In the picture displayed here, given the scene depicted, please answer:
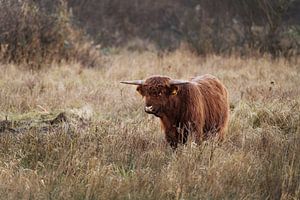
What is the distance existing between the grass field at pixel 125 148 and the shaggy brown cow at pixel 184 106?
0.23 meters

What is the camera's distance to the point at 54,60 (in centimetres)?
1230

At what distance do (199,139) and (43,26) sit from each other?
733cm

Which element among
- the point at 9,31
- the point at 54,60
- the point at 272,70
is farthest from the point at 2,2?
the point at 272,70

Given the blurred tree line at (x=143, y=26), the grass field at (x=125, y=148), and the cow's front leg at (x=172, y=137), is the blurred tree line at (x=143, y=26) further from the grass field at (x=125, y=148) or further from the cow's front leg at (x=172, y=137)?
the cow's front leg at (x=172, y=137)

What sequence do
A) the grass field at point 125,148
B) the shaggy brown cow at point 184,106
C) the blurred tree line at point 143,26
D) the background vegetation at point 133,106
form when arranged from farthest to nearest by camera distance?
the blurred tree line at point 143,26, the shaggy brown cow at point 184,106, the background vegetation at point 133,106, the grass field at point 125,148

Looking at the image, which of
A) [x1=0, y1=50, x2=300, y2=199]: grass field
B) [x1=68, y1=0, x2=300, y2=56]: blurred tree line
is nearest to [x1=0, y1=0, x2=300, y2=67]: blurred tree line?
[x1=68, y1=0, x2=300, y2=56]: blurred tree line

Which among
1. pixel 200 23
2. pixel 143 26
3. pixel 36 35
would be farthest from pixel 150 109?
pixel 143 26

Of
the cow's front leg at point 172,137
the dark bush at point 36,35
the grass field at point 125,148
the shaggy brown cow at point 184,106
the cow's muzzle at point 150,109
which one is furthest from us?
the dark bush at point 36,35

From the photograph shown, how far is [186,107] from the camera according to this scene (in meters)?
6.35

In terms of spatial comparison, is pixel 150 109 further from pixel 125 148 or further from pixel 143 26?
pixel 143 26

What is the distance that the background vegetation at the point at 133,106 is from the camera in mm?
5156

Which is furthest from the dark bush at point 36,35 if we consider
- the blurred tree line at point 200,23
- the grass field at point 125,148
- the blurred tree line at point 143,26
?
the blurred tree line at point 200,23

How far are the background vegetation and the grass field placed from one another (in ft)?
0.05

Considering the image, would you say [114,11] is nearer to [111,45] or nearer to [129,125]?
[111,45]
